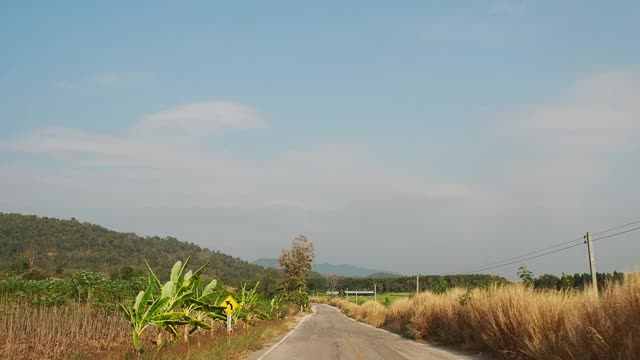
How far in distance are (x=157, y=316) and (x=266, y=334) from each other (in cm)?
1798

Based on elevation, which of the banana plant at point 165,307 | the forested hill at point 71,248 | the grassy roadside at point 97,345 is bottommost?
the grassy roadside at point 97,345

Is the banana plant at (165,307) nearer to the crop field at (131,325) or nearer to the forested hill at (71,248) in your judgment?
the crop field at (131,325)

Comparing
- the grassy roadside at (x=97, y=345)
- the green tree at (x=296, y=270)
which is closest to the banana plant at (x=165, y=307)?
the grassy roadside at (x=97, y=345)

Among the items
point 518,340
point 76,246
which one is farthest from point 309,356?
point 76,246

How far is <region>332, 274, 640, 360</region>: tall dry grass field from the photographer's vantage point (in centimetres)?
1048

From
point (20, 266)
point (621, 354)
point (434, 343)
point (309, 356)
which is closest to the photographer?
point (621, 354)

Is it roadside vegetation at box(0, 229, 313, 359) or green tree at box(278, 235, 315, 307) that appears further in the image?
green tree at box(278, 235, 315, 307)

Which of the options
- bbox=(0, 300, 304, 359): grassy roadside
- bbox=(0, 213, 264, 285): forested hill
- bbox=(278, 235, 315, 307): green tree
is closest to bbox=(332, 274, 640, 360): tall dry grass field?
bbox=(0, 300, 304, 359): grassy roadside

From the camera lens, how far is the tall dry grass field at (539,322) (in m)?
10.5

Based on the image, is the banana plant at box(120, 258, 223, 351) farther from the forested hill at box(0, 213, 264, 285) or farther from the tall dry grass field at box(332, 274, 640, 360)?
the forested hill at box(0, 213, 264, 285)

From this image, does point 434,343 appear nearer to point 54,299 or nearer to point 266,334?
point 266,334

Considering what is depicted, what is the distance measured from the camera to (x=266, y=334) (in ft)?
96.1

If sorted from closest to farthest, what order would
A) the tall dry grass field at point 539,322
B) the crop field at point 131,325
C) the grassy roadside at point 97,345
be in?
the tall dry grass field at point 539,322
the grassy roadside at point 97,345
the crop field at point 131,325

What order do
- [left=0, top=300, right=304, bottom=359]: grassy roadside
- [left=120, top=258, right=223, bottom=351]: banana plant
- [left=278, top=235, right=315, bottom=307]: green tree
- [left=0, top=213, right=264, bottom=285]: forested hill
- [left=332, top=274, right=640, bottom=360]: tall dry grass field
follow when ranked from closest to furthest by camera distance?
[left=332, top=274, right=640, bottom=360]: tall dry grass field < [left=0, top=300, right=304, bottom=359]: grassy roadside < [left=120, top=258, right=223, bottom=351]: banana plant < [left=278, top=235, right=315, bottom=307]: green tree < [left=0, top=213, right=264, bottom=285]: forested hill
